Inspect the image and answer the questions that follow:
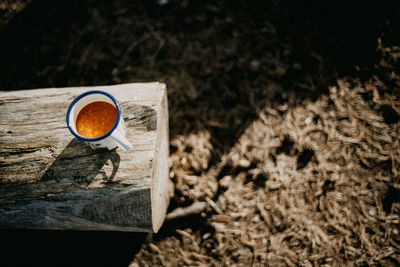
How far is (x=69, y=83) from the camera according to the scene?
8.23ft

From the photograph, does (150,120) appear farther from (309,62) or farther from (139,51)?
(309,62)

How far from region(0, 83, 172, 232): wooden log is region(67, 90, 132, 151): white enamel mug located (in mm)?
174

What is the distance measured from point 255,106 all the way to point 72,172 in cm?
180

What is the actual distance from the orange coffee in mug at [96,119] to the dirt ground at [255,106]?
3.28ft

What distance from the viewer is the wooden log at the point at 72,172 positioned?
4.27ft

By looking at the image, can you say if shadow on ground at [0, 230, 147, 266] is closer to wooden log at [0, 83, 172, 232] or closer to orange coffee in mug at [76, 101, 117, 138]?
wooden log at [0, 83, 172, 232]

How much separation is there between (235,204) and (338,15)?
261cm

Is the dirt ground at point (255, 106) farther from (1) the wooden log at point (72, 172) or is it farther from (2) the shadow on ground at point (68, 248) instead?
(1) the wooden log at point (72, 172)

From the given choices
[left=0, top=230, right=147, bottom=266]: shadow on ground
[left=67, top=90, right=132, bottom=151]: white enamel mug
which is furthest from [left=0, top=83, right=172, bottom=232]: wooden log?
[left=0, top=230, right=147, bottom=266]: shadow on ground

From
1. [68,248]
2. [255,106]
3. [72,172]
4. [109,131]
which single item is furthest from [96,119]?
[255,106]

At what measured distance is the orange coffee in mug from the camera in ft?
3.99

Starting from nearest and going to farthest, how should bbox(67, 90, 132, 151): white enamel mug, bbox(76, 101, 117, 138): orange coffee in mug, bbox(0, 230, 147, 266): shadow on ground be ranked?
bbox(67, 90, 132, 151): white enamel mug
bbox(76, 101, 117, 138): orange coffee in mug
bbox(0, 230, 147, 266): shadow on ground

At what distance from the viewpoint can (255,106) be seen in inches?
93.0

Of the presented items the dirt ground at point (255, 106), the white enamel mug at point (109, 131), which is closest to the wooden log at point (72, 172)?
the white enamel mug at point (109, 131)
